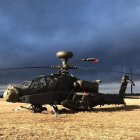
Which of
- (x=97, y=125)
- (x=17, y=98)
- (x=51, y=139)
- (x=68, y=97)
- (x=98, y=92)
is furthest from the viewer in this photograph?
(x=98, y=92)

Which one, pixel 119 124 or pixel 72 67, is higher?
pixel 72 67

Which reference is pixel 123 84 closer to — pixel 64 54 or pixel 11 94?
pixel 64 54

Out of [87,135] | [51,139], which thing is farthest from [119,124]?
[51,139]

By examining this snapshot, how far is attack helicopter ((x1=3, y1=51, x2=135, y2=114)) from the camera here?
1075 inches

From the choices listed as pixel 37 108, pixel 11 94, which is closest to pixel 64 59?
pixel 37 108

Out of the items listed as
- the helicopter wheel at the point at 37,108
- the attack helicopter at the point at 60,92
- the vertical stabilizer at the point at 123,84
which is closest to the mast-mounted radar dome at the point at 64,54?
the attack helicopter at the point at 60,92

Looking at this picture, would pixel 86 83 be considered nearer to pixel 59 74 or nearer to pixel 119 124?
pixel 59 74

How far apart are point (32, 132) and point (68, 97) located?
13310 millimetres

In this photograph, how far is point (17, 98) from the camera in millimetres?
27016

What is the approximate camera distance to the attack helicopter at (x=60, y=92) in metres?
27.3

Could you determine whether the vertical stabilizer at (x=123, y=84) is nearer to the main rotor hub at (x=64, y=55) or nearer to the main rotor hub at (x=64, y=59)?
the main rotor hub at (x=64, y=59)

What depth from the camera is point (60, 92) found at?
94.3 ft

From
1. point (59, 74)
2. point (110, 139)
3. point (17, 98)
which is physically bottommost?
point (110, 139)

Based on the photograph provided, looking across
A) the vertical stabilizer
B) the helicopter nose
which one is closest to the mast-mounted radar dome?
the helicopter nose
